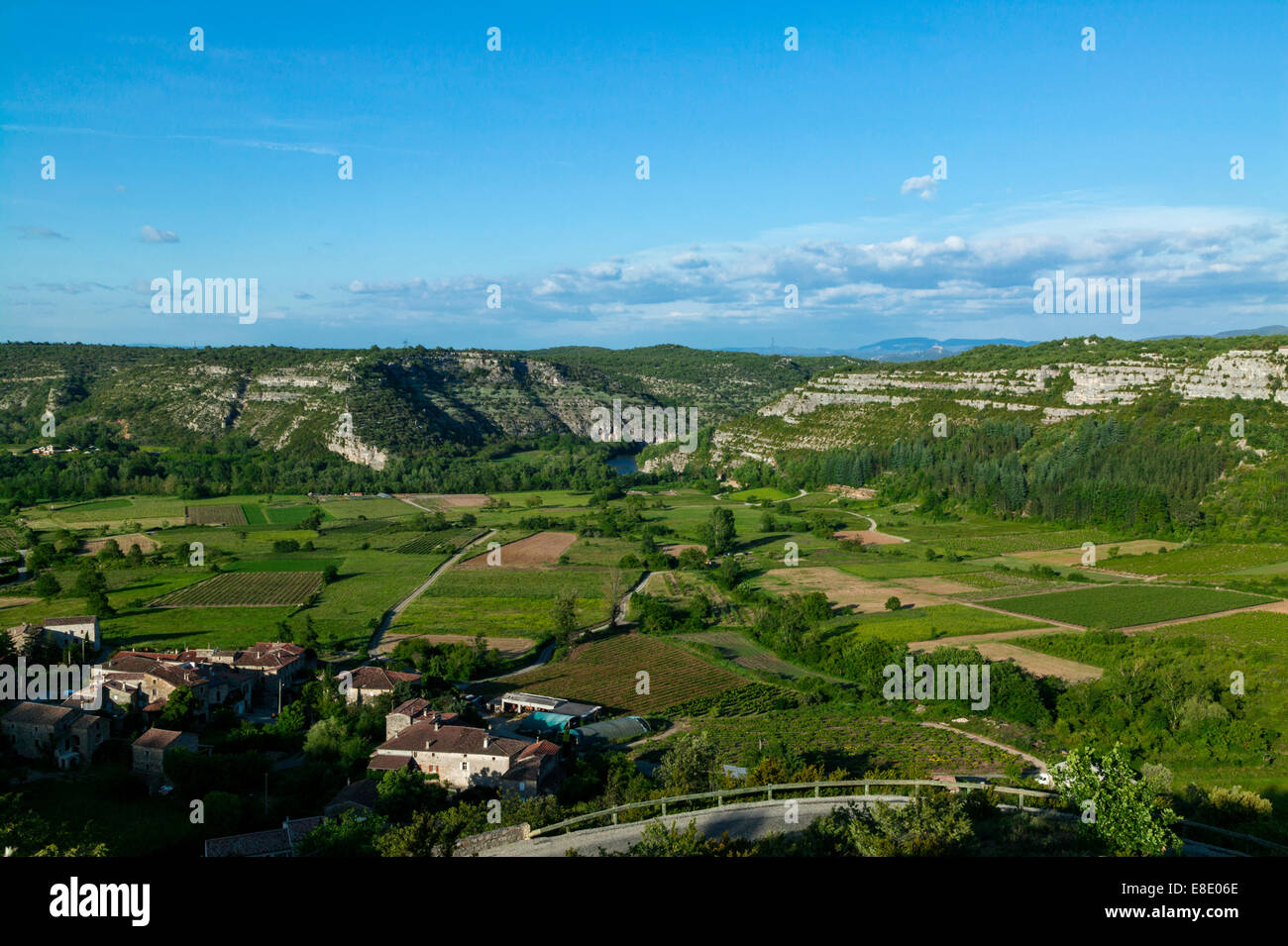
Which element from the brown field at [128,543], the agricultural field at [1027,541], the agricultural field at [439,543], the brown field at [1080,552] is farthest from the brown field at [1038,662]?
the brown field at [128,543]

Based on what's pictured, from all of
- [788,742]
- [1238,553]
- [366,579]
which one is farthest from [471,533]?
[1238,553]

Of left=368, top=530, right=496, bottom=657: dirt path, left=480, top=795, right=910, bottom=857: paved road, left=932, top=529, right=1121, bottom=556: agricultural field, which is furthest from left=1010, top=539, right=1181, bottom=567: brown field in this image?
left=480, top=795, right=910, bottom=857: paved road

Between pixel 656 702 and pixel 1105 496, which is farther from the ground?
pixel 1105 496

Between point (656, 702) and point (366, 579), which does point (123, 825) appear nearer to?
point (656, 702)

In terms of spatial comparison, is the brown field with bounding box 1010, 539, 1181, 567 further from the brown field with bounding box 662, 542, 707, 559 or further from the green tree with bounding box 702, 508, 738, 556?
the brown field with bounding box 662, 542, 707, 559

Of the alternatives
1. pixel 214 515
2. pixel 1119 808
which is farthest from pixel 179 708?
pixel 214 515

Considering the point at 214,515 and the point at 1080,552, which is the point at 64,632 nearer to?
the point at 214,515
